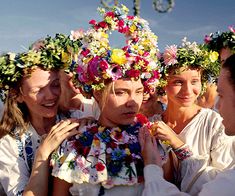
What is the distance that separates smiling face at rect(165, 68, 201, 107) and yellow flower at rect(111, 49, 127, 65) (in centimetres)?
105

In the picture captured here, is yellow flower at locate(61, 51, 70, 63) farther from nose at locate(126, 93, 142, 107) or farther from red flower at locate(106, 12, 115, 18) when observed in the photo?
nose at locate(126, 93, 142, 107)

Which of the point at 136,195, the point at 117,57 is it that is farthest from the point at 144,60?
the point at 136,195

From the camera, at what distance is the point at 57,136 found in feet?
10.7

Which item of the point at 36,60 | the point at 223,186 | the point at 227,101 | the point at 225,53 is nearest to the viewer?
the point at 223,186

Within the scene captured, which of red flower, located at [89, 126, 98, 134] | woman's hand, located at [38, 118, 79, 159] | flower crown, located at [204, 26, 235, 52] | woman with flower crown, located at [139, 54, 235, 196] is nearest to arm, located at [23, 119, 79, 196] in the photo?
woman's hand, located at [38, 118, 79, 159]

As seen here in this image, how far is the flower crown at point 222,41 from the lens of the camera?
4801 millimetres

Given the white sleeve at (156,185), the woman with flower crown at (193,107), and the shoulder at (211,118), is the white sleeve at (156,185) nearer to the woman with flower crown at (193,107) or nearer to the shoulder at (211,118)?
the woman with flower crown at (193,107)

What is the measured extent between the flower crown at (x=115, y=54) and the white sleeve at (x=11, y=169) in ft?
2.69

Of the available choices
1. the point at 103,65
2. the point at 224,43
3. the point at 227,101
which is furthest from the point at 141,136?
the point at 224,43

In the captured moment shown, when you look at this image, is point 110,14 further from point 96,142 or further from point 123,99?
point 96,142

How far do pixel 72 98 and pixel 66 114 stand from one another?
0.36 meters

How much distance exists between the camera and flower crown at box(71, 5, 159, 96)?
123 inches

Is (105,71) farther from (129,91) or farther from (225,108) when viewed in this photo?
(225,108)

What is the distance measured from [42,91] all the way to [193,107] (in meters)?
1.58
